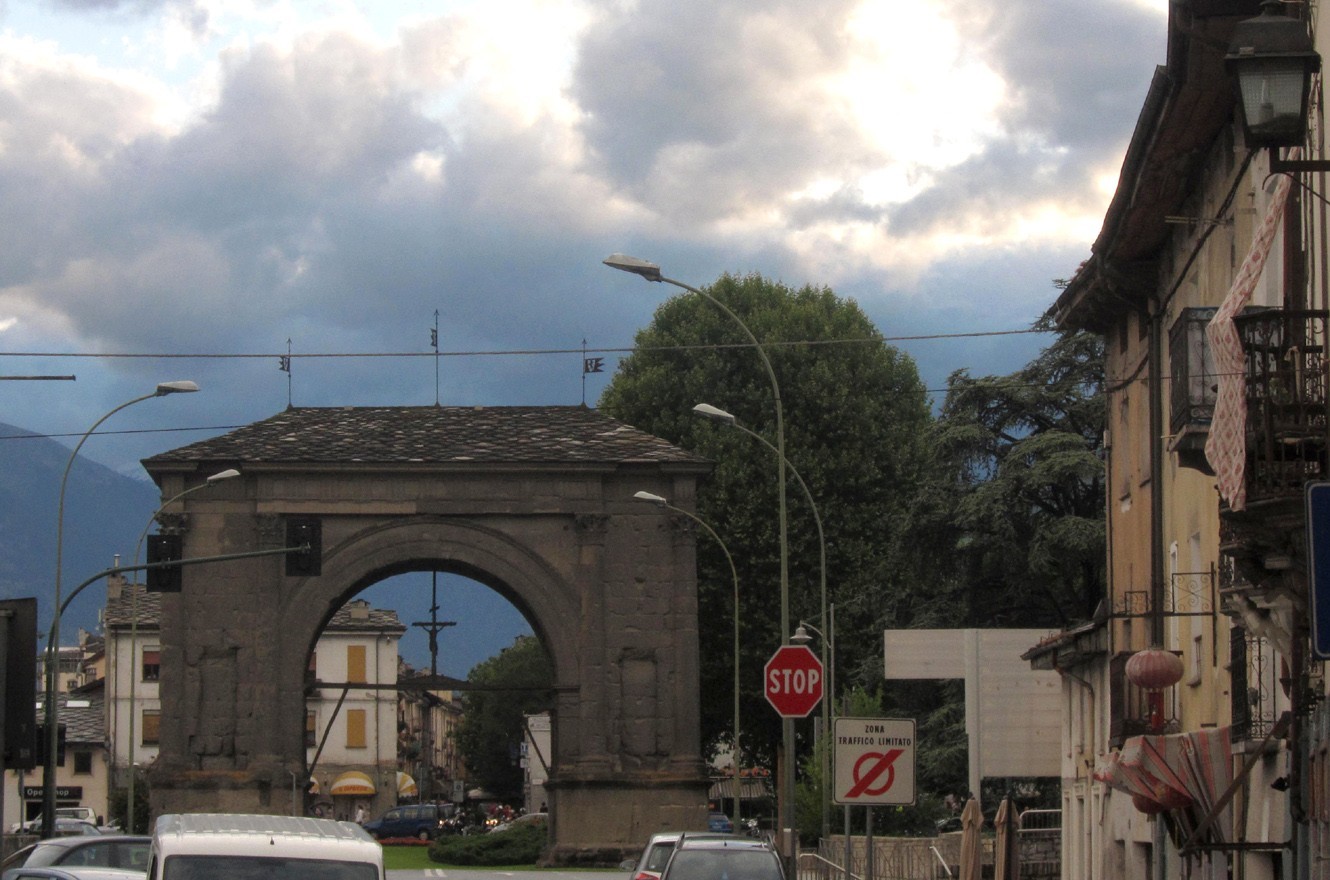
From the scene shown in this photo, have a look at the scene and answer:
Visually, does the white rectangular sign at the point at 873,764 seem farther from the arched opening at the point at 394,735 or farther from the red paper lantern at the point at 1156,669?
the arched opening at the point at 394,735

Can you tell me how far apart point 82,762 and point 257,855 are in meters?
79.4

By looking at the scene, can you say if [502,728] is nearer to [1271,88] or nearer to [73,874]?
[73,874]

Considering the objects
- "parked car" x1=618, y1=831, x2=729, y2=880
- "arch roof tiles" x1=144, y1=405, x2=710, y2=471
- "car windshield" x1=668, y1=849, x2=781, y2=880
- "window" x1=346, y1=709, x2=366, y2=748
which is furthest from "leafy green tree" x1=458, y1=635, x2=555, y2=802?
"car windshield" x1=668, y1=849, x2=781, y2=880

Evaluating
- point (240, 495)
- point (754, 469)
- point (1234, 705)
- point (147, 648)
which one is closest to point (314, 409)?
point (240, 495)

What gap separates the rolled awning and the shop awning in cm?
8237

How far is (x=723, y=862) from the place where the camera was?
2375 cm

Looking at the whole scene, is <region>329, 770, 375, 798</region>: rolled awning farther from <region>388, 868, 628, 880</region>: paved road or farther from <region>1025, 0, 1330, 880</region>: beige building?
<region>1025, 0, 1330, 880</region>: beige building

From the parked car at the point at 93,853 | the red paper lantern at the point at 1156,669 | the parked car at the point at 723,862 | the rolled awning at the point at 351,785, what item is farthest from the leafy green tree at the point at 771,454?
the rolled awning at the point at 351,785

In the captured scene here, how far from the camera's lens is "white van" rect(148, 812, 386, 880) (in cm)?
1316

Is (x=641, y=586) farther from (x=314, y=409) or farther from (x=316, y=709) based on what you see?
(x=316, y=709)

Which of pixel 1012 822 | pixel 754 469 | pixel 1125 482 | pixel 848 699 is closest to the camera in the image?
pixel 1125 482

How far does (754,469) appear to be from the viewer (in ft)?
196

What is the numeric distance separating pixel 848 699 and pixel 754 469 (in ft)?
52.8

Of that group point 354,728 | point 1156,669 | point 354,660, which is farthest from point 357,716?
point 1156,669
